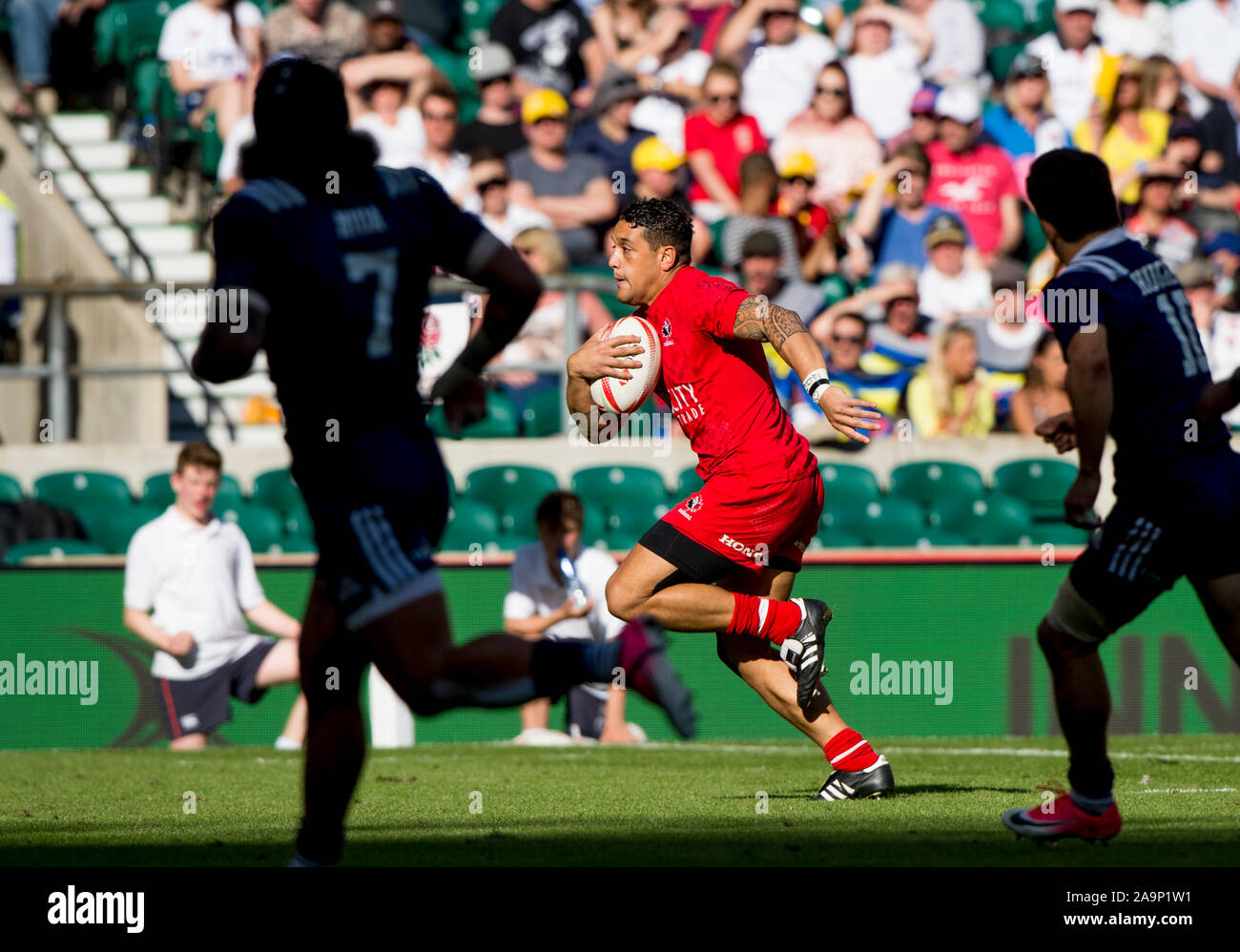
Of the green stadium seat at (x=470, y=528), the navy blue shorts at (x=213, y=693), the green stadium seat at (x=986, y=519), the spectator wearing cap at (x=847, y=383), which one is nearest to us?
the navy blue shorts at (x=213, y=693)

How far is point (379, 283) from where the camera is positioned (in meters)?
5.13

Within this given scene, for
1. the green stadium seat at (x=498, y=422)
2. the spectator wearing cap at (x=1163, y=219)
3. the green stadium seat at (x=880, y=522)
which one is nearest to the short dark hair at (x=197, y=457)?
the green stadium seat at (x=498, y=422)

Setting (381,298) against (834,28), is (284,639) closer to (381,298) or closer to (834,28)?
(381,298)

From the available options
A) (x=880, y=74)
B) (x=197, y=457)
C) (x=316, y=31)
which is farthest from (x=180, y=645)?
(x=880, y=74)

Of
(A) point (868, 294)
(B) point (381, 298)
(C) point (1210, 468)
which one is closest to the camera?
(B) point (381, 298)

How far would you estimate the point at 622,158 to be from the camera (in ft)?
53.0

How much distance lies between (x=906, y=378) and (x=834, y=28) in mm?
5027

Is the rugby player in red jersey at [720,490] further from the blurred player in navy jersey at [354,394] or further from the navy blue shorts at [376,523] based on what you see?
the navy blue shorts at [376,523]

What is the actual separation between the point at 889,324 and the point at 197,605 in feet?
19.6

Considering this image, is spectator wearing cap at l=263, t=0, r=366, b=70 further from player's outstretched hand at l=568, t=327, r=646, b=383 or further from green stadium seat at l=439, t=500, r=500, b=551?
player's outstretched hand at l=568, t=327, r=646, b=383

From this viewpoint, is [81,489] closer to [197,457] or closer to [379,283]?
[197,457]

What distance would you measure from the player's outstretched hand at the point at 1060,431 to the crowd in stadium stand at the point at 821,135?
7.46 meters

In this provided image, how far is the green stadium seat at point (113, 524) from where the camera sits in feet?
44.5
